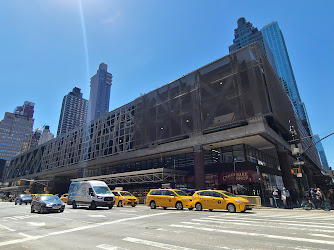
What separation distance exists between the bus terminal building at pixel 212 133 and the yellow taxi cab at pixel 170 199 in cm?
929

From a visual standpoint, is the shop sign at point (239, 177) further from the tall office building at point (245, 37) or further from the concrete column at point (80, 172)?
the tall office building at point (245, 37)

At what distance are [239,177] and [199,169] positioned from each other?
17.8ft

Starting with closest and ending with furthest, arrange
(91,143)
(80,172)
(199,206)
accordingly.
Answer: (199,206) → (80,172) → (91,143)

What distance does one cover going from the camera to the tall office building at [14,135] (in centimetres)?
15762

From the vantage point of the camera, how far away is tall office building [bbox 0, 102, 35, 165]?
158 meters

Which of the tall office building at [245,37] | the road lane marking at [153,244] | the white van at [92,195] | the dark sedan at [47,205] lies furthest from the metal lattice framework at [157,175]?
the tall office building at [245,37]

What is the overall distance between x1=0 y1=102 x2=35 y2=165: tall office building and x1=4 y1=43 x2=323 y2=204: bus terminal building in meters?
157

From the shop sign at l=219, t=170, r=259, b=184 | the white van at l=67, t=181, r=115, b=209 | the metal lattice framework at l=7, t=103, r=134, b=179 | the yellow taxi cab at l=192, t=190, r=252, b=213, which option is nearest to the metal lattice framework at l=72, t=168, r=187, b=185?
the shop sign at l=219, t=170, r=259, b=184

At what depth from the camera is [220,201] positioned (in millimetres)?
15273

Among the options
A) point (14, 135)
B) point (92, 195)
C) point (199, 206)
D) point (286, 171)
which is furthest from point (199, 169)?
point (14, 135)

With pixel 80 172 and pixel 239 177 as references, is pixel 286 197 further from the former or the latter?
pixel 80 172

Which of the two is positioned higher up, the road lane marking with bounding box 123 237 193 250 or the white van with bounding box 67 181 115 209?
the white van with bounding box 67 181 115 209

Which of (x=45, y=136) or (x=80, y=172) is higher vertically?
(x=45, y=136)

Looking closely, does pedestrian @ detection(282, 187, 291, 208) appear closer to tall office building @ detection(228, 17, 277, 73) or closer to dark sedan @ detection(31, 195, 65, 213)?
dark sedan @ detection(31, 195, 65, 213)
